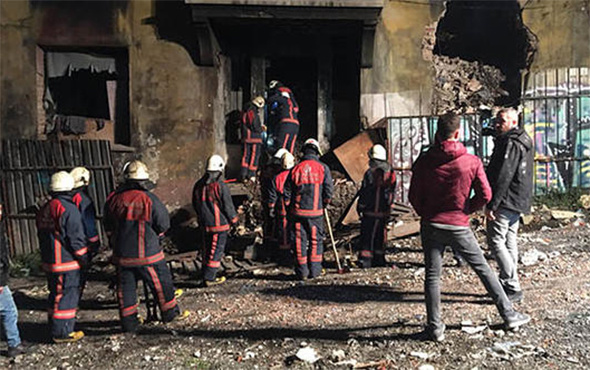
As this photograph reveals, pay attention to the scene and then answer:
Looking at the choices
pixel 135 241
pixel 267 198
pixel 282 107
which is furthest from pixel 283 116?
pixel 135 241

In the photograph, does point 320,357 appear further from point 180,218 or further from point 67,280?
point 180,218

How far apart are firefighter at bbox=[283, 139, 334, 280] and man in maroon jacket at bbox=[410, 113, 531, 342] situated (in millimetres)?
2723

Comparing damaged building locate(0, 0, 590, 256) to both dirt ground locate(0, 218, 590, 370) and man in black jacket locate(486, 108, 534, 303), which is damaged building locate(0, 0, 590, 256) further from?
man in black jacket locate(486, 108, 534, 303)

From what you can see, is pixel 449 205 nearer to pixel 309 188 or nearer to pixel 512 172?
pixel 512 172

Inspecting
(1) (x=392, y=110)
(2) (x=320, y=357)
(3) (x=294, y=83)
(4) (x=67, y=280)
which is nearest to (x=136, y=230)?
(4) (x=67, y=280)

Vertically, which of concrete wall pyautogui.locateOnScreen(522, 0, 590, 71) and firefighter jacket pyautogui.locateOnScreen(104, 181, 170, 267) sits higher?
concrete wall pyautogui.locateOnScreen(522, 0, 590, 71)

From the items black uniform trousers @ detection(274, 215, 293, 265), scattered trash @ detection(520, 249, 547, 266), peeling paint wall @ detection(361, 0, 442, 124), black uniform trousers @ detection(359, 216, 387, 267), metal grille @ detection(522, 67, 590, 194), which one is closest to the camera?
scattered trash @ detection(520, 249, 547, 266)

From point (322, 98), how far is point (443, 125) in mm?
6846

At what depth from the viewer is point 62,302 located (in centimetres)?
496

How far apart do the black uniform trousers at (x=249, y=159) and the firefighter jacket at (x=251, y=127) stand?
10 centimetres

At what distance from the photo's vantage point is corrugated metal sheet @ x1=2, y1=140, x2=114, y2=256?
8.94 meters

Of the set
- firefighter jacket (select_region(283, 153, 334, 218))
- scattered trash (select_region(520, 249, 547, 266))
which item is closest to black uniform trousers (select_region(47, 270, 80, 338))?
firefighter jacket (select_region(283, 153, 334, 218))

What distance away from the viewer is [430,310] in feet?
13.3

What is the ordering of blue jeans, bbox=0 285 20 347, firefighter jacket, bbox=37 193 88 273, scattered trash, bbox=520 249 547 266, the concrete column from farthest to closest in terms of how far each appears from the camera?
1. the concrete column
2. scattered trash, bbox=520 249 547 266
3. firefighter jacket, bbox=37 193 88 273
4. blue jeans, bbox=0 285 20 347
